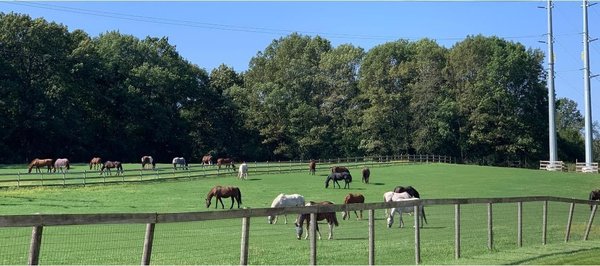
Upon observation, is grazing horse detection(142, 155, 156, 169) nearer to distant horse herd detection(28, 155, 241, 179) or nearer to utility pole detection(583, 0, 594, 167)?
distant horse herd detection(28, 155, 241, 179)

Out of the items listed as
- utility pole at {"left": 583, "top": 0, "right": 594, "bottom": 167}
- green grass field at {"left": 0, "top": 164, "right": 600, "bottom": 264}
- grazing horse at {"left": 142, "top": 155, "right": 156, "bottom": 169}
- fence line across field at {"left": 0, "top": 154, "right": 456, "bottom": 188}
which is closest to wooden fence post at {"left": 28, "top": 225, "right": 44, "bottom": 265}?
green grass field at {"left": 0, "top": 164, "right": 600, "bottom": 264}

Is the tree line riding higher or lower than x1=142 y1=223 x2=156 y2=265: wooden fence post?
higher

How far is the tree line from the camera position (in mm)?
74750

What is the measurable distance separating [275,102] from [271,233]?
70.8 meters

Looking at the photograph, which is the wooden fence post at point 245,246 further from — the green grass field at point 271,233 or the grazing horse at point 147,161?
the grazing horse at point 147,161

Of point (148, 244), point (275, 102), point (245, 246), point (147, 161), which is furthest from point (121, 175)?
point (275, 102)

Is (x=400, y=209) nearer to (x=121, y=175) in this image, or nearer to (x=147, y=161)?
(x=121, y=175)

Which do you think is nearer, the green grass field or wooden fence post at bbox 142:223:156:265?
wooden fence post at bbox 142:223:156:265

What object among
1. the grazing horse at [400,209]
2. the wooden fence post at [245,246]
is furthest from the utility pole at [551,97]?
the wooden fence post at [245,246]

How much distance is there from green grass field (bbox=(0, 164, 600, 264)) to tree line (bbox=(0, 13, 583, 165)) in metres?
37.6

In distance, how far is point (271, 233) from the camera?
63.7 ft

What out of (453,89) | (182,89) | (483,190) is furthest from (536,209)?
(182,89)

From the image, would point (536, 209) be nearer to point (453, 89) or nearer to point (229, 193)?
point (229, 193)

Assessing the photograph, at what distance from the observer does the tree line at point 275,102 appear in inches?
2943
